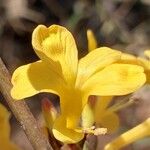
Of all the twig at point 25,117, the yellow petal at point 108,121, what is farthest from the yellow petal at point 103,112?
the twig at point 25,117

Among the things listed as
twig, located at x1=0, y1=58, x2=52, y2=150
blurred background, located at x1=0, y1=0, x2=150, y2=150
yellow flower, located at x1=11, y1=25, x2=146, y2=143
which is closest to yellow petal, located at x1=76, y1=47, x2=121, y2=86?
yellow flower, located at x1=11, y1=25, x2=146, y2=143

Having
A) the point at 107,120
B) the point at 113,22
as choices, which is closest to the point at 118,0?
the point at 113,22

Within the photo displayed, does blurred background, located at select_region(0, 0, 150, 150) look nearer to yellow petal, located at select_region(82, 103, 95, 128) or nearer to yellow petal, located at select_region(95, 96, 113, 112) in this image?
yellow petal, located at select_region(95, 96, 113, 112)

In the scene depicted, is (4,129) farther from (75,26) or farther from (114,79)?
(75,26)

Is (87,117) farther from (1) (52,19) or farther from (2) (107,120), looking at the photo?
(1) (52,19)

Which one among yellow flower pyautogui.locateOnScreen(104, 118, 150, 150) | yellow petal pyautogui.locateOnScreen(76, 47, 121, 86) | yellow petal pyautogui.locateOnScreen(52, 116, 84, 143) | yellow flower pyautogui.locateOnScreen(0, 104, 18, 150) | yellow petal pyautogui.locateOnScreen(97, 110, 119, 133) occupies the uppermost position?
yellow petal pyautogui.locateOnScreen(76, 47, 121, 86)

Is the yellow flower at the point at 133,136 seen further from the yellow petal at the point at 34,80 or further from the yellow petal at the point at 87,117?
the yellow petal at the point at 34,80

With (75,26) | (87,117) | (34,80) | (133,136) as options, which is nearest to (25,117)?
(34,80)
